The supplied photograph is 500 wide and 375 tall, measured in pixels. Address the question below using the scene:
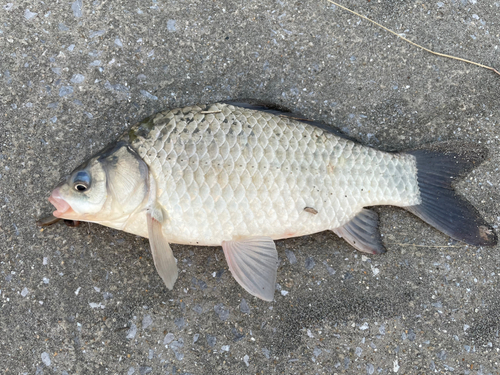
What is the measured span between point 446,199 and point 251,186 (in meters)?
1.03

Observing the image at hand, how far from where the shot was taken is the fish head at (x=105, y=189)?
5.68ft

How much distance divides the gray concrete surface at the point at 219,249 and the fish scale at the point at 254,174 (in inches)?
10.4

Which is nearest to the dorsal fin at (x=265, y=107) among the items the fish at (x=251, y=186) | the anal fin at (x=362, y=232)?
the fish at (x=251, y=186)

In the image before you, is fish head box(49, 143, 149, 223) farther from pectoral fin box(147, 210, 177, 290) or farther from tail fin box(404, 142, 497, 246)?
tail fin box(404, 142, 497, 246)

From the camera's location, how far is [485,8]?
91.0 inches

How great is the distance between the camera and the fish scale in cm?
177

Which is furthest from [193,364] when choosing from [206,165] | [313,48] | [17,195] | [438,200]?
[313,48]

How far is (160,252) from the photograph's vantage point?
1767mm

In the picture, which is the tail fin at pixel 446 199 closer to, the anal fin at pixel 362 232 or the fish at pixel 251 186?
the fish at pixel 251 186

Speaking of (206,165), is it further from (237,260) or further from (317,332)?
(317,332)

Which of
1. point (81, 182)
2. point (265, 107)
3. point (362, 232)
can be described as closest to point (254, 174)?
point (265, 107)

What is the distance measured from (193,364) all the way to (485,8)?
2635 mm

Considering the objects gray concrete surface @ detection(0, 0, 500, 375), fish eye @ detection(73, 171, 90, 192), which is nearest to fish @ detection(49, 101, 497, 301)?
fish eye @ detection(73, 171, 90, 192)

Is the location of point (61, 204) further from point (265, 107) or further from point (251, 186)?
point (265, 107)
